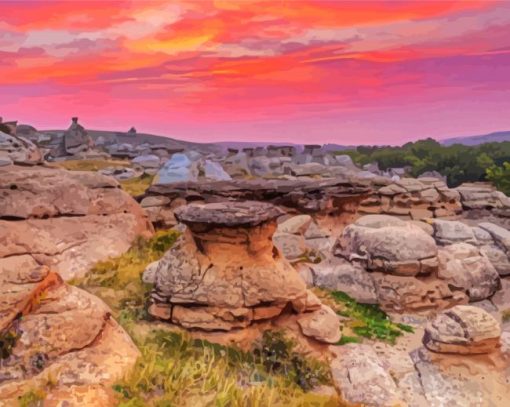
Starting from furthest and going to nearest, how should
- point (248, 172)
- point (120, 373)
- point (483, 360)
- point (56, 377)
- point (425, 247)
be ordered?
point (248, 172), point (425, 247), point (483, 360), point (120, 373), point (56, 377)

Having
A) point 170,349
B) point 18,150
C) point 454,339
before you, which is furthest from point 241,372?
point 18,150

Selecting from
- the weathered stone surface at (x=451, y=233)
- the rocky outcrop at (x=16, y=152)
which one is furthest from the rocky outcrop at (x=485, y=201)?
the rocky outcrop at (x=16, y=152)

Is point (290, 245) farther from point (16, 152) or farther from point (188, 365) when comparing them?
point (188, 365)

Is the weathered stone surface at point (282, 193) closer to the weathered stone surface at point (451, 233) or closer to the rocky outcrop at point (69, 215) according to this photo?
the weathered stone surface at point (451, 233)

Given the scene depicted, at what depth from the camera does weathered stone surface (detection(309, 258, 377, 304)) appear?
12930 mm

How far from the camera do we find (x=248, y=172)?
35469 millimetres

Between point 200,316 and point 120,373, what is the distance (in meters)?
2.79

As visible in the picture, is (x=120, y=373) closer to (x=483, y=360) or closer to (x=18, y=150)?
(x=483, y=360)

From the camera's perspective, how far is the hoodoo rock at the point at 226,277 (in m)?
8.70

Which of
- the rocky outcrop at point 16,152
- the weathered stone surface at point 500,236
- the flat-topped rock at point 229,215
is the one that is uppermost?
the rocky outcrop at point 16,152

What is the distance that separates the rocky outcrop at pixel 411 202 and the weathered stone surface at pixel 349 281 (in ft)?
29.4

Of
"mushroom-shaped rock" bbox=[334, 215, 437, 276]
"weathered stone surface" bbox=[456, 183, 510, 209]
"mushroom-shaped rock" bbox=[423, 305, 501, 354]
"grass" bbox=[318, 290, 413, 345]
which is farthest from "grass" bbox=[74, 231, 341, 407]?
"weathered stone surface" bbox=[456, 183, 510, 209]

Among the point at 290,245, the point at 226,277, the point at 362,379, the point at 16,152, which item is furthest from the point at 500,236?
the point at 16,152

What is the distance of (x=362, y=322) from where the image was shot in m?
11.6
